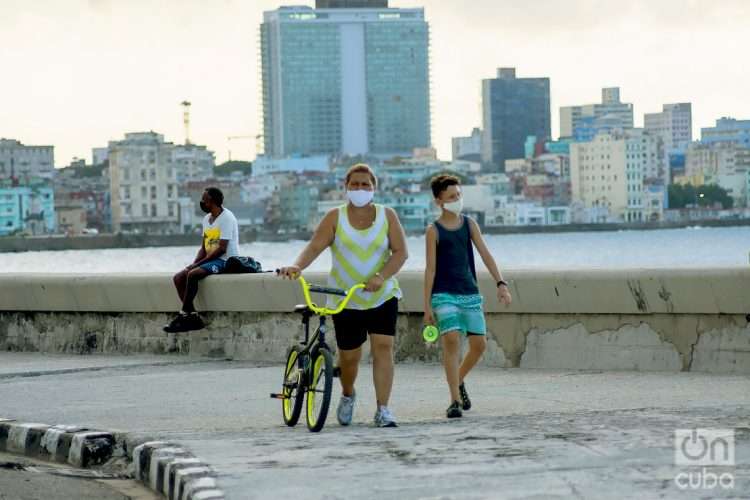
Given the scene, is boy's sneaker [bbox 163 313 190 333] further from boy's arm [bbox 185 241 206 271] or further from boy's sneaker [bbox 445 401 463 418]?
boy's sneaker [bbox 445 401 463 418]

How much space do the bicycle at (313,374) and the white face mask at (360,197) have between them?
1.45 feet

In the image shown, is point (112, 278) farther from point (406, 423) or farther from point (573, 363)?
point (406, 423)

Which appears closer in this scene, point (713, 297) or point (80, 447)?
point (80, 447)

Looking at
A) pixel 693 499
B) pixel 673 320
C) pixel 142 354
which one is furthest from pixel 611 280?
pixel 693 499

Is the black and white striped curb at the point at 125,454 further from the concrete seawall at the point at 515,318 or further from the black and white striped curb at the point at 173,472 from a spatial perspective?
the concrete seawall at the point at 515,318

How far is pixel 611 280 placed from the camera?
13.3 metres

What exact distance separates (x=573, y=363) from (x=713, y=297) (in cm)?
124

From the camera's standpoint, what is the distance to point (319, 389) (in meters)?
10.0

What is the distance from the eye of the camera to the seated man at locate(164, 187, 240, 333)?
1547 centimetres

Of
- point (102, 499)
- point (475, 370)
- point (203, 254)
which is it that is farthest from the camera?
point (203, 254)

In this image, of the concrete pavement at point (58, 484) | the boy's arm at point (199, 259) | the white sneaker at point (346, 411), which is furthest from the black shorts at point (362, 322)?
the boy's arm at point (199, 259)

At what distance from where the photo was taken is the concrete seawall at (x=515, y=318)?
508 inches

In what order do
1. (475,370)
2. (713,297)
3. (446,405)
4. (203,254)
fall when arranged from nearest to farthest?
(446,405)
(713,297)
(475,370)
(203,254)

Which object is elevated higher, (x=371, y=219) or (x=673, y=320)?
(x=371, y=219)
